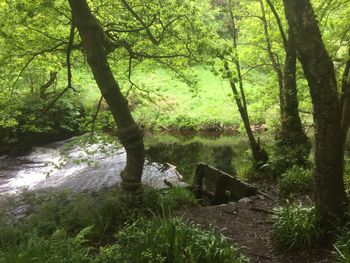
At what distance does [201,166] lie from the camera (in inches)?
427

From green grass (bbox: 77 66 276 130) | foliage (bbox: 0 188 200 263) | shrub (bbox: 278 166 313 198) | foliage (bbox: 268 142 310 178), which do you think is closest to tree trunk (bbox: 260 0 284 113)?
foliage (bbox: 268 142 310 178)

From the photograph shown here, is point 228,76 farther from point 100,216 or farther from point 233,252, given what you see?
point 100,216

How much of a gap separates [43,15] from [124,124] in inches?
132

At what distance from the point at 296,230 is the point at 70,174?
9283mm

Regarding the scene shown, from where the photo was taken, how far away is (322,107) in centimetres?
545

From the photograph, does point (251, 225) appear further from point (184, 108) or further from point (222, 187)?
point (184, 108)

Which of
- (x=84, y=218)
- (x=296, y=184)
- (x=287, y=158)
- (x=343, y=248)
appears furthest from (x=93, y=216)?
(x=287, y=158)

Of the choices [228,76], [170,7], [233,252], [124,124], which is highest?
[170,7]

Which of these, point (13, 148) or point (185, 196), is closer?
point (185, 196)

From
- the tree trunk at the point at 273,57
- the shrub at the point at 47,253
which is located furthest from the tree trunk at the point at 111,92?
the tree trunk at the point at 273,57

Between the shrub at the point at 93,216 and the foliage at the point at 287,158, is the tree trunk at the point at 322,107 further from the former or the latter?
the foliage at the point at 287,158

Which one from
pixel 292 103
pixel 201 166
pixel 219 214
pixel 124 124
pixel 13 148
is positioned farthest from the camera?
pixel 13 148

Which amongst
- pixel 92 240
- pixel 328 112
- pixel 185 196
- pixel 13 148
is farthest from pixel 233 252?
pixel 13 148

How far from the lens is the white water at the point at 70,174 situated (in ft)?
38.5
